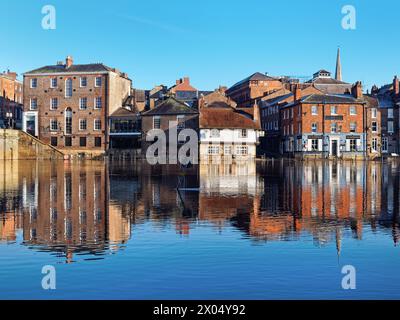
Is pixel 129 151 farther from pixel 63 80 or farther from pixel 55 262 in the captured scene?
pixel 55 262

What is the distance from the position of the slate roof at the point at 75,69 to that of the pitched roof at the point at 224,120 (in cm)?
1855

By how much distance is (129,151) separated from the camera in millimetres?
85125

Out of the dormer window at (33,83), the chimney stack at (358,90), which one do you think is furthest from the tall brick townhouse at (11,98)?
the chimney stack at (358,90)

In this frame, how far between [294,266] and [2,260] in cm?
665

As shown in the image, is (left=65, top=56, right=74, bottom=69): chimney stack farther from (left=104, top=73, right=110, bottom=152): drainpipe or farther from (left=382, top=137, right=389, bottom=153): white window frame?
(left=382, top=137, right=389, bottom=153): white window frame

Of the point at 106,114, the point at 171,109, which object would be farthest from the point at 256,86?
the point at 106,114

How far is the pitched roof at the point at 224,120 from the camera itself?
79688mm

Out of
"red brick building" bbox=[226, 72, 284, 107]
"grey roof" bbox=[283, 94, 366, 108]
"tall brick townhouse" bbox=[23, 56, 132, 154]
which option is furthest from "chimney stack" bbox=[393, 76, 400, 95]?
"tall brick townhouse" bbox=[23, 56, 132, 154]

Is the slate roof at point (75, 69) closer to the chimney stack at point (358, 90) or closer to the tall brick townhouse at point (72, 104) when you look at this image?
the tall brick townhouse at point (72, 104)

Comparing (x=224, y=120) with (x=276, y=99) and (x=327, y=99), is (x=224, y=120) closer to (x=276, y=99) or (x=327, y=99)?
(x=327, y=99)

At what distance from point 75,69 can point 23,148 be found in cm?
1678
